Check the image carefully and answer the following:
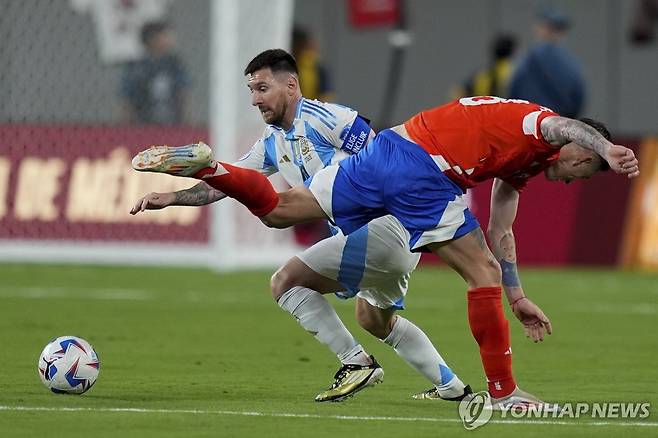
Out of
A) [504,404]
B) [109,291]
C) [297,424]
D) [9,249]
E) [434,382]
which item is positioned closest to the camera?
[297,424]

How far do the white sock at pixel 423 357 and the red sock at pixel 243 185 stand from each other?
1076 mm

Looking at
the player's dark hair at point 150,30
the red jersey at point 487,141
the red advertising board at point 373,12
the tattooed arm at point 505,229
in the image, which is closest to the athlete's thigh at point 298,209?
the red jersey at point 487,141

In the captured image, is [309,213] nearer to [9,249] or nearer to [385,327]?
[385,327]

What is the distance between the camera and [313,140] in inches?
351

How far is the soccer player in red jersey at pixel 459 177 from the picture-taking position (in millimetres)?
7797

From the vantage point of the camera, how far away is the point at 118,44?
19297mm

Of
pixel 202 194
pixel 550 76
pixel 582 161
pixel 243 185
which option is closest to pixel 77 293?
pixel 550 76

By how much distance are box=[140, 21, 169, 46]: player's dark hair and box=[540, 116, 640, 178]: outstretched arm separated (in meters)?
11.7

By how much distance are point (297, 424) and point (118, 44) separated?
1262cm

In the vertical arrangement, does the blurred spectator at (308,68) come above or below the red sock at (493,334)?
below

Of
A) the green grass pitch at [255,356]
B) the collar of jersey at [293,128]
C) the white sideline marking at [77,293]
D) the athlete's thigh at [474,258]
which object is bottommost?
the white sideline marking at [77,293]

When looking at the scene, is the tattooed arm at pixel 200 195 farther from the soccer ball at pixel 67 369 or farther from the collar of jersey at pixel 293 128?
the soccer ball at pixel 67 369

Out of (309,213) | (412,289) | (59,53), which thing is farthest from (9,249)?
(309,213)

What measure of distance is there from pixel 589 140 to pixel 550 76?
9696 mm
